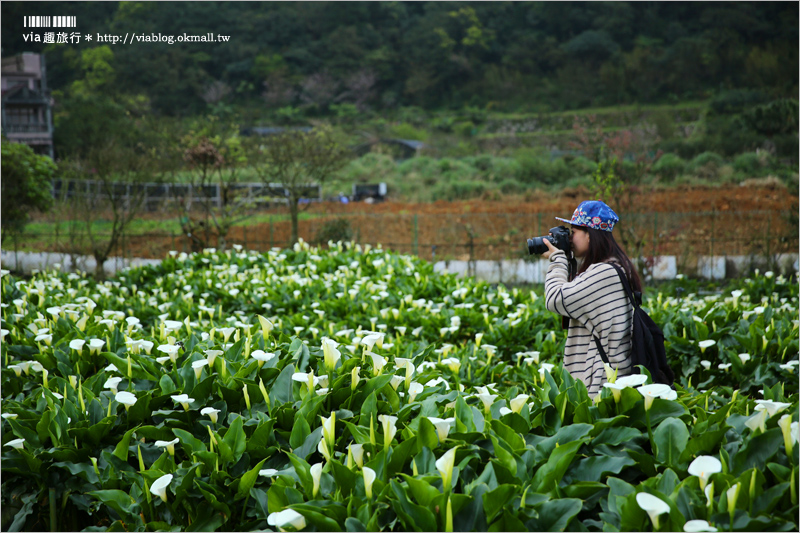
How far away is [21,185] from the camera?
359 inches

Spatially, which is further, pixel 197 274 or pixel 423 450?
pixel 197 274

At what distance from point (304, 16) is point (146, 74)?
8426 mm

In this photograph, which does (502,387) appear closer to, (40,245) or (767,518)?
(767,518)

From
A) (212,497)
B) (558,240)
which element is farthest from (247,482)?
(558,240)

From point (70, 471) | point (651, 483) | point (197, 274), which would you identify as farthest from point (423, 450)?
point (197, 274)

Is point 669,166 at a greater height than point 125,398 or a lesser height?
greater

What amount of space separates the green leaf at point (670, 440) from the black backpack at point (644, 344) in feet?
2.45

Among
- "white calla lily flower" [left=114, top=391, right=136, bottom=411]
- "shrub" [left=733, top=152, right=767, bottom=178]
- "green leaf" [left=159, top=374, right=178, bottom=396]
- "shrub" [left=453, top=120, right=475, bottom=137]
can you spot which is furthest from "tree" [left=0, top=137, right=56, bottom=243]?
"shrub" [left=453, top=120, right=475, bottom=137]

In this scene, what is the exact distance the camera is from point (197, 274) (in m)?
6.15

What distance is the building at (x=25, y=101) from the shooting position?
14.9 m

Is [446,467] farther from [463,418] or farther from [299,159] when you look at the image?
[299,159]

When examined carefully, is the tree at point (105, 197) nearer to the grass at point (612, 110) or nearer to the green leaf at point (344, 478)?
the green leaf at point (344, 478)

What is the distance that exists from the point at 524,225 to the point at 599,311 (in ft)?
41.5

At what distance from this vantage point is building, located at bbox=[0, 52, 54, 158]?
14.9 metres
